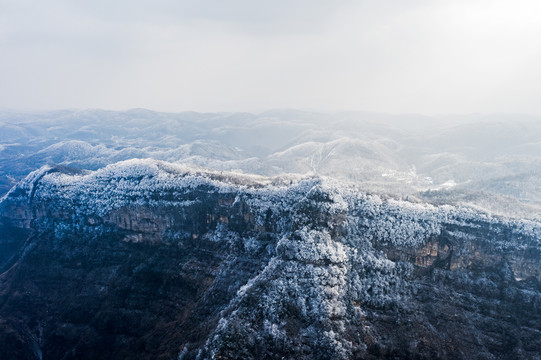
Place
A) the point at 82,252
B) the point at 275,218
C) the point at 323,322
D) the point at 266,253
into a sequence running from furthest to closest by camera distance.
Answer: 1. the point at 82,252
2. the point at 275,218
3. the point at 266,253
4. the point at 323,322

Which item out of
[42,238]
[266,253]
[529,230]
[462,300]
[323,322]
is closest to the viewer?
[323,322]

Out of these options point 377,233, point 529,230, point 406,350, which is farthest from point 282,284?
point 529,230

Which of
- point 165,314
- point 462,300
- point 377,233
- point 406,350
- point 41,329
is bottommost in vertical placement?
point 41,329

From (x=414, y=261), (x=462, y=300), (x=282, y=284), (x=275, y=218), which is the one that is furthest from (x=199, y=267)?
(x=462, y=300)

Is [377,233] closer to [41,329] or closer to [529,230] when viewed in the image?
[529,230]

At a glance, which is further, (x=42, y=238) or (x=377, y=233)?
(x=42, y=238)

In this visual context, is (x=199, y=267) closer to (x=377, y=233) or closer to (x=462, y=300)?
(x=377, y=233)

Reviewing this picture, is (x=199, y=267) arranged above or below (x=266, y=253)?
below
